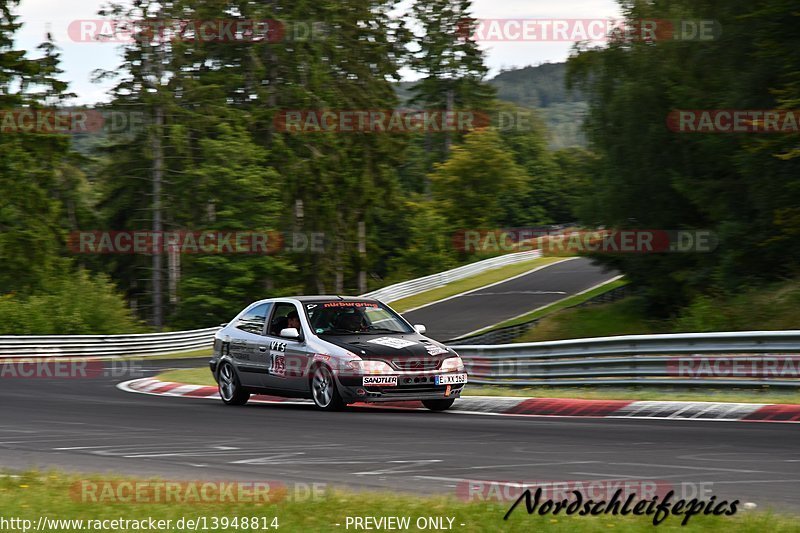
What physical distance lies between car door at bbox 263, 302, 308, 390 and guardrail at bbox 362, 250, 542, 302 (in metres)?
33.4

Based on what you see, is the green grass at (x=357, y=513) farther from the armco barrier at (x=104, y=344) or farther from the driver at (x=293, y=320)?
the armco barrier at (x=104, y=344)

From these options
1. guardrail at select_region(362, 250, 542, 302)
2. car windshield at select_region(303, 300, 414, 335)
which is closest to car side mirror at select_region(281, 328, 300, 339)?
car windshield at select_region(303, 300, 414, 335)

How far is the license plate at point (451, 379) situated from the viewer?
14.5 metres

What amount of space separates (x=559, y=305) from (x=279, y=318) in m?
37.4

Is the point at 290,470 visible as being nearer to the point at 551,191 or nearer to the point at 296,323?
the point at 296,323

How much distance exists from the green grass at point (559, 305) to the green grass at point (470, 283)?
6397 millimetres

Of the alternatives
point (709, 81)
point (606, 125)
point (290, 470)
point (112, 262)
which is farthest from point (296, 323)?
point (112, 262)

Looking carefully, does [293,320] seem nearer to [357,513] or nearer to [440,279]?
[357,513]

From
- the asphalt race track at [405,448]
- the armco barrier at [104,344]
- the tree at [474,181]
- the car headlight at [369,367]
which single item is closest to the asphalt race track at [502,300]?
the armco barrier at [104,344]

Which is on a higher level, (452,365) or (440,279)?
(452,365)

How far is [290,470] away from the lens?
28.3 feet

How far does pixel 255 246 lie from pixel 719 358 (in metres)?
42.9

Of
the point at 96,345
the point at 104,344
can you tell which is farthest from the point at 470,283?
the point at 96,345

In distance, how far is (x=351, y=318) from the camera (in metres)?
15.7
